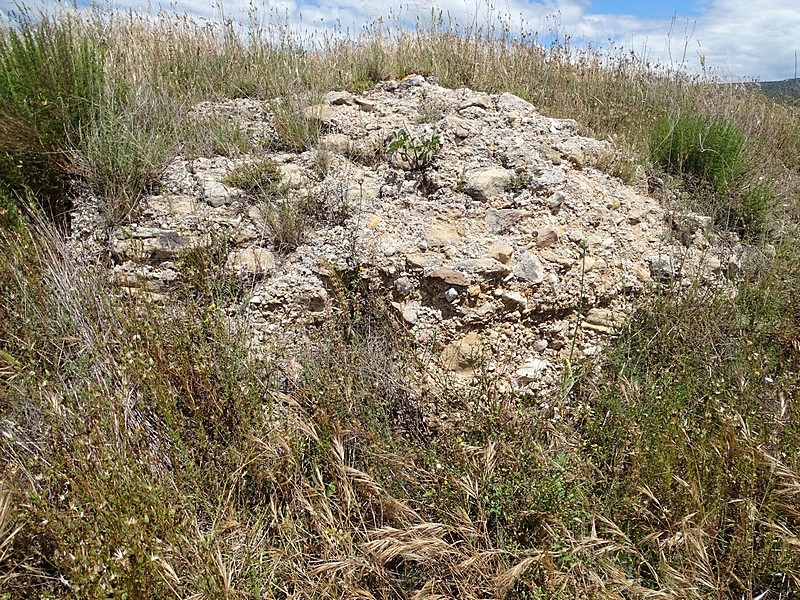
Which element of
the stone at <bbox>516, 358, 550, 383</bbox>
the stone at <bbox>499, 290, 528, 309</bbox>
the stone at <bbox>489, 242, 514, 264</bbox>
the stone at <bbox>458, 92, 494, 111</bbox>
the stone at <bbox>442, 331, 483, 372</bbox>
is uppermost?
the stone at <bbox>458, 92, 494, 111</bbox>

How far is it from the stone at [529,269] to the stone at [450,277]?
315 millimetres

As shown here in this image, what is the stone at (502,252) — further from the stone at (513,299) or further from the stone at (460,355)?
the stone at (460,355)

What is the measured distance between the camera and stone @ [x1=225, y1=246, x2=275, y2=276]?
3168 millimetres

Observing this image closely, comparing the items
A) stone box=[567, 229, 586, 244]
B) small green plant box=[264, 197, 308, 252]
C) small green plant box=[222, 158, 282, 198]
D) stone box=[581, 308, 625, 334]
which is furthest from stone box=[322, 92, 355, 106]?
stone box=[581, 308, 625, 334]

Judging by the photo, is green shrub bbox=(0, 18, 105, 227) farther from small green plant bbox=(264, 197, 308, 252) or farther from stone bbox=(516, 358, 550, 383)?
stone bbox=(516, 358, 550, 383)

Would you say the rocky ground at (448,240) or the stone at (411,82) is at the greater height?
the stone at (411,82)

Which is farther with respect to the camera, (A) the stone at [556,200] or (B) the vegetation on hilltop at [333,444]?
(A) the stone at [556,200]

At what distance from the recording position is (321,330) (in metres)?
3.00

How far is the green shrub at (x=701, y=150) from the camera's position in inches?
165

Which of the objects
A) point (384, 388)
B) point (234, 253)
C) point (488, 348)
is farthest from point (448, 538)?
point (234, 253)

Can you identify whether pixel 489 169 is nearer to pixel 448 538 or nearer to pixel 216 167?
pixel 216 167

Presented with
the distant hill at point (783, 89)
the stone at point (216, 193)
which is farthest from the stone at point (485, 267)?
the distant hill at point (783, 89)

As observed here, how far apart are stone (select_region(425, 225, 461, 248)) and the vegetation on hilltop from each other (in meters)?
0.51

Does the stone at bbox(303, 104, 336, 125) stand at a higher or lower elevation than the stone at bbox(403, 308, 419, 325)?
higher
